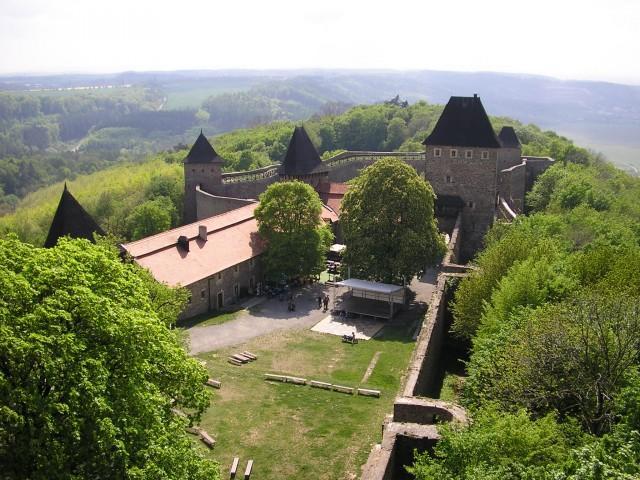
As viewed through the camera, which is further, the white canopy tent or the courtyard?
the white canopy tent

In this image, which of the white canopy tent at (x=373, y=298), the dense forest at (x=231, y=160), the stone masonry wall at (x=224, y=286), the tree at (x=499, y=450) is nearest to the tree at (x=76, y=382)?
the tree at (x=499, y=450)

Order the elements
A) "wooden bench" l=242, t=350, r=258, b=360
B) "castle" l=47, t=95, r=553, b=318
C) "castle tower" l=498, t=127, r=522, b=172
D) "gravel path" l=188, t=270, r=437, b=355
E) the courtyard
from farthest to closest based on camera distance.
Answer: "castle tower" l=498, t=127, r=522, b=172 < "castle" l=47, t=95, r=553, b=318 < "gravel path" l=188, t=270, r=437, b=355 < "wooden bench" l=242, t=350, r=258, b=360 < the courtyard

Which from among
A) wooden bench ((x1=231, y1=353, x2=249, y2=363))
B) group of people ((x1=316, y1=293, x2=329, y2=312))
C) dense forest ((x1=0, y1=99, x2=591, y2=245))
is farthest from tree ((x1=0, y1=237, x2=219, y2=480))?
dense forest ((x1=0, y1=99, x2=591, y2=245))

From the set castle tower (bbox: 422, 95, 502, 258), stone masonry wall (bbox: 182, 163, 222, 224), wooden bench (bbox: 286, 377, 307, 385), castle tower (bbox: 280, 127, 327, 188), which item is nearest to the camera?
wooden bench (bbox: 286, 377, 307, 385)

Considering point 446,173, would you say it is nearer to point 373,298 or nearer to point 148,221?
point 373,298

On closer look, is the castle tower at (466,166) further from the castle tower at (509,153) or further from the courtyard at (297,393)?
the castle tower at (509,153)

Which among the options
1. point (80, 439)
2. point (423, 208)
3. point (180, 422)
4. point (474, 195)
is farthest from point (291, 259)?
point (80, 439)

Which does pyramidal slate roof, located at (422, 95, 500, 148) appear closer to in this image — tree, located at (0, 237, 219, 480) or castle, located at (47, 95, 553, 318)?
castle, located at (47, 95, 553, 318)
